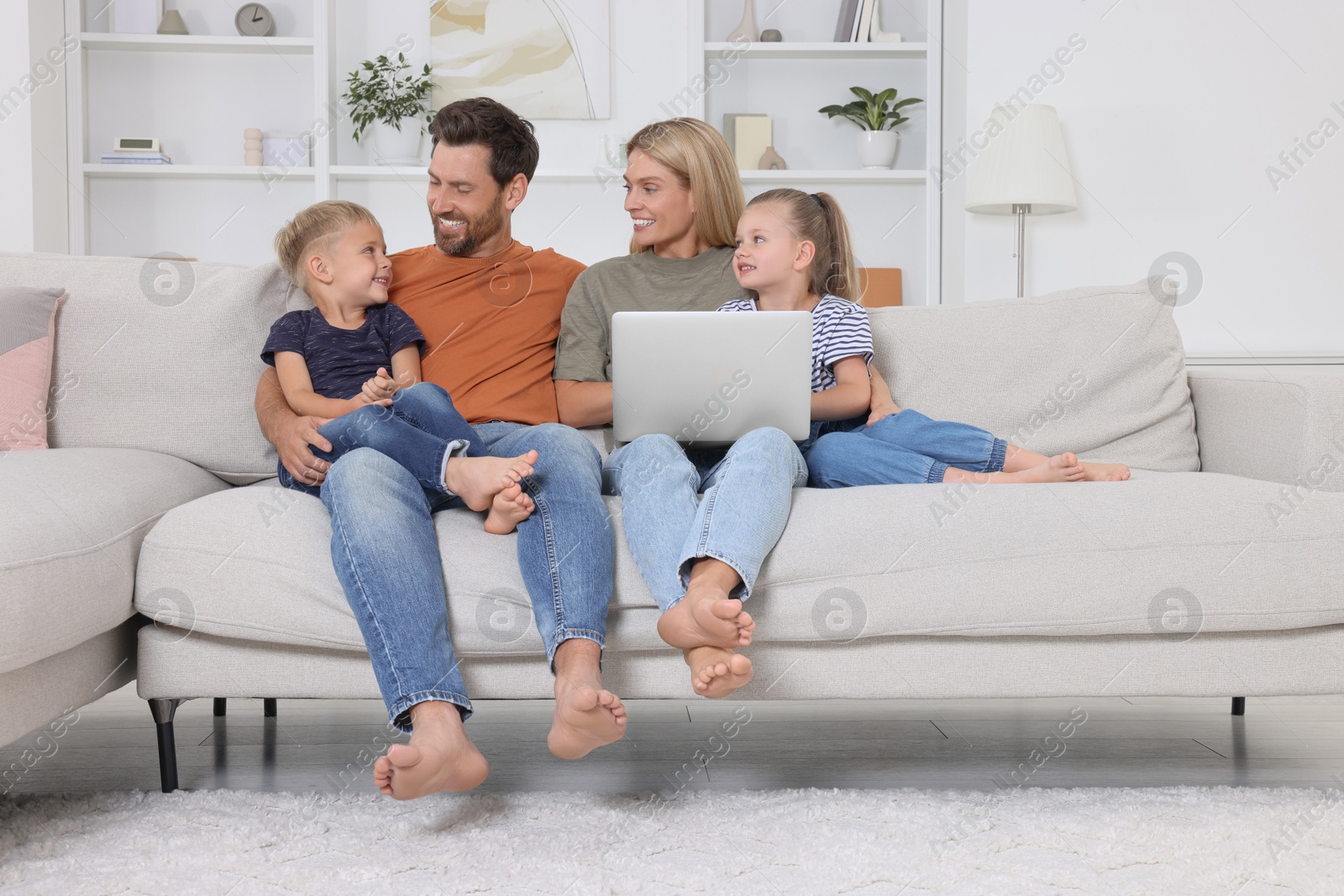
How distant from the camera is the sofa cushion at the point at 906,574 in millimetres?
1279

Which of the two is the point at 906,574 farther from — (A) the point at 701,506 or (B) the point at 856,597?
(A) the point at 701,506

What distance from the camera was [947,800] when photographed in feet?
4.37

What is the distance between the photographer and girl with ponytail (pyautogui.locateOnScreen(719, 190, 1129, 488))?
158cm

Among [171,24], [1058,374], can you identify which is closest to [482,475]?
[1058,374]

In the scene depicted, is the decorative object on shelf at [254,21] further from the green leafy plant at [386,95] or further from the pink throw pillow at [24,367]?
the pink throw pillow at [24,367]

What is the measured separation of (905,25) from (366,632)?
323cm

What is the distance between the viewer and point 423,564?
1233mm

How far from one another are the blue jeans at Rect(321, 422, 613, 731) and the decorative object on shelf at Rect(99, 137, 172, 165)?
8.80 ft

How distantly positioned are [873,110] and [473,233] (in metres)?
2.12

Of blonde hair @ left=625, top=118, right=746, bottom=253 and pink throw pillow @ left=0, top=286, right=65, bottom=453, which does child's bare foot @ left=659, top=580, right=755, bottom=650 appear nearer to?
blonde hair @ left=625, top=118, right=746, bottom=253

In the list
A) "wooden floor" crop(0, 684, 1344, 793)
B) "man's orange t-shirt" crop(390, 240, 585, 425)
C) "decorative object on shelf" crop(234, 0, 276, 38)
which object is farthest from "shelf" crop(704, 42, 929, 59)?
"wooden floor" crop(0, 684, 1344, 793)

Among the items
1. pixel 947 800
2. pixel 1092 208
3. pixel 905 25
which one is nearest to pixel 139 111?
pixel 905 25

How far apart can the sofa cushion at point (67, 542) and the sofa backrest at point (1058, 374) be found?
1.22 metres

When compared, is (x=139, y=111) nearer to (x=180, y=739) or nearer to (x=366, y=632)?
(x=180, y=739)
